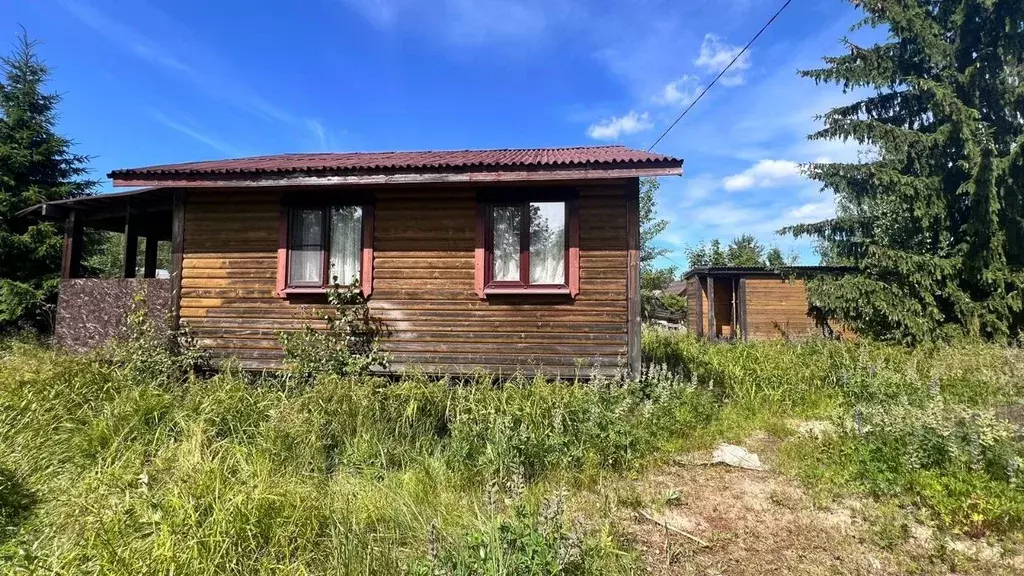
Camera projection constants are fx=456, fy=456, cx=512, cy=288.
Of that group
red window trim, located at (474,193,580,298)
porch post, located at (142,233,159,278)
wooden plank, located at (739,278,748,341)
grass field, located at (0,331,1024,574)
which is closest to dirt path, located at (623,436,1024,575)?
grass field, located at (0,331,1024,574)

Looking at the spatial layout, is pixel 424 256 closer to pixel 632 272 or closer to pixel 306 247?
pixel 306 247

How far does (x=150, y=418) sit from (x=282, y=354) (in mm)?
2080

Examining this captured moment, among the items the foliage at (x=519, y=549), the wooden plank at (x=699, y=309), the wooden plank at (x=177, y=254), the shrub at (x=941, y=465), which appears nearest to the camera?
the foliage at (x=519, y=549)

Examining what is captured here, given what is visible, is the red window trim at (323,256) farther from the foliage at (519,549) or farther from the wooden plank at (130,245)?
the foliage at (519,549)

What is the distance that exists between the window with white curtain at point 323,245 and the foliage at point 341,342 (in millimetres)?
418

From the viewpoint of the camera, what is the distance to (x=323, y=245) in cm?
701

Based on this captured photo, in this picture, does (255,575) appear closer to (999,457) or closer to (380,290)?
(380,290)

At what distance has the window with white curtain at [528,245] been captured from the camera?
6.67 metres

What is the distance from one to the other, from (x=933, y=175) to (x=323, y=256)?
13.5m

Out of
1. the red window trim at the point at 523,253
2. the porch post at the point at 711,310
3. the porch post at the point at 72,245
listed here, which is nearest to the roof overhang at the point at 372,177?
the red window trim at the point at 523,253

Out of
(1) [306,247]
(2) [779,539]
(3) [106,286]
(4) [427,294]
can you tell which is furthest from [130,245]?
(2) [779,539]

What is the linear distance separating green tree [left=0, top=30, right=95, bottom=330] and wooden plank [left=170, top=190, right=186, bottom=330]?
780 centimetres

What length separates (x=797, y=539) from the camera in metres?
3.24

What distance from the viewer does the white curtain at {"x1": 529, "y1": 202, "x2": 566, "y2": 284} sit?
6.68 m
